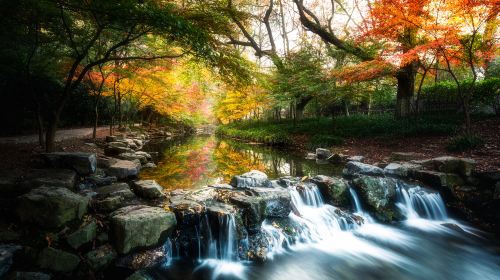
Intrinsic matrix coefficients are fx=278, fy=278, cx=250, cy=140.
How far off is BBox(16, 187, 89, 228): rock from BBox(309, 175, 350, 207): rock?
606cm

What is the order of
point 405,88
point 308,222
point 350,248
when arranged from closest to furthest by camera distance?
point 350,248, point 308,222, point 405,88

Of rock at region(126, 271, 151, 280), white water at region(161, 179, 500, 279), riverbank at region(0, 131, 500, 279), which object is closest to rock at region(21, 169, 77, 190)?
riverbank at region(0, 131, 500, 279)

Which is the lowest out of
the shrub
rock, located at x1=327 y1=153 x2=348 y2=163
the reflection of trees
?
the reflection of trees

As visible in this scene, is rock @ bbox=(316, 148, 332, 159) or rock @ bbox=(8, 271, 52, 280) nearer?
rock @ bbox=(8, 271, 52, 280)

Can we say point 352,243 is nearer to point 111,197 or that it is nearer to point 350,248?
point 350,248

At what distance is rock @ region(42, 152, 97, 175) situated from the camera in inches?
260

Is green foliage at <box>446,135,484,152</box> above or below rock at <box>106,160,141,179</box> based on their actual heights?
above

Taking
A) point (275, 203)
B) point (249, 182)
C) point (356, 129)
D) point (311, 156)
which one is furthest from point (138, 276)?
point (356, 129)

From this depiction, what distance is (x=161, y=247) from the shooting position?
509 centimetres

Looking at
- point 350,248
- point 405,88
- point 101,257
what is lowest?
point 350,248

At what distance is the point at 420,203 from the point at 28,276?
9.08 metres

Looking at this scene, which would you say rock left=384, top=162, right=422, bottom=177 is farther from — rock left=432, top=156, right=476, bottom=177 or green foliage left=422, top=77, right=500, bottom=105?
green foliage left=422, top=77, right=500, bottom=105

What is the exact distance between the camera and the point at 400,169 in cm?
928

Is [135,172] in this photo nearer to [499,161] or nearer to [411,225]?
[411,225]
